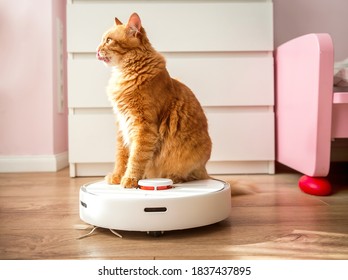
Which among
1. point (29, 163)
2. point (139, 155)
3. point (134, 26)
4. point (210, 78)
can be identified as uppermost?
point (134, 26)

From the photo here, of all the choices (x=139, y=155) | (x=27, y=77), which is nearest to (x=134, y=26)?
(x=139, y=155)

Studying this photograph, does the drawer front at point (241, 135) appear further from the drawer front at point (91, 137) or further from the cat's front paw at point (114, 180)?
the cat's front paw at point (114, 180)

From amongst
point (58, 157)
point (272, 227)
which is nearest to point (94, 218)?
point (272, 227)

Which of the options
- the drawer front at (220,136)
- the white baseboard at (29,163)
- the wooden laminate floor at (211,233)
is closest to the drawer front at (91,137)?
the drawer front at (220,136)

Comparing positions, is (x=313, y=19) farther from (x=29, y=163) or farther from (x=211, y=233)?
(x=29, y=163)

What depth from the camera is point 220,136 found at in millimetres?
1952

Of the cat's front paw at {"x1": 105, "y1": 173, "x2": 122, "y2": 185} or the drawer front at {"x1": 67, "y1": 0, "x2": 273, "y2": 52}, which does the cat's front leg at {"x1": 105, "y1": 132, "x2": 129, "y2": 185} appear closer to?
the cat's front paw at {"x1": 105, "y1": 173, "x2": 122, "y2": 185}

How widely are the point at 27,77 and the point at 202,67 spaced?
3.51 feet

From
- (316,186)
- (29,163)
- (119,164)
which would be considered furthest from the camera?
(29,163)

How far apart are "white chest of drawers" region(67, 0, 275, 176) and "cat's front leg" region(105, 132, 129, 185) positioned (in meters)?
0.80

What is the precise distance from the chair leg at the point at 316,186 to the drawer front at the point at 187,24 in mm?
773

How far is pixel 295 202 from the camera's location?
134cm

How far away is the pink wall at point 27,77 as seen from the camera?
2.15 meters

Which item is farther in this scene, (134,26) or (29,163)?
(29,163)
